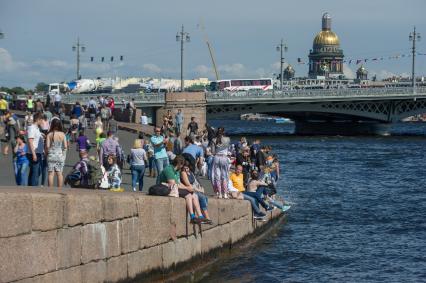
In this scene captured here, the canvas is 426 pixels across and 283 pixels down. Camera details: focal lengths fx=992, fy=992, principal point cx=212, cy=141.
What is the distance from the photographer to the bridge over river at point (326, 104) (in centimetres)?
6850

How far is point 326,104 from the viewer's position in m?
80.2

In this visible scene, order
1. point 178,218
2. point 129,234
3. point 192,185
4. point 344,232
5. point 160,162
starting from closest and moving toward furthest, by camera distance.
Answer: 1. point 129,234
2. point 178,218
3. point 192,185
4. point 160,162
5. point 344,232

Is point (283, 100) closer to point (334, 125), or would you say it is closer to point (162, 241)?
point (334, 125)

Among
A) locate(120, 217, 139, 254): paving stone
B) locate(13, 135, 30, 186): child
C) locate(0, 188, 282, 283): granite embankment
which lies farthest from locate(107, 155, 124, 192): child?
locate(120, 217, 139, 254): paving stone

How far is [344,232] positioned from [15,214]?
505 inches

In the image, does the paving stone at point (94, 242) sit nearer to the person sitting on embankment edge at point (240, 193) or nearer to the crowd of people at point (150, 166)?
the crowd of people at point (150, 166)

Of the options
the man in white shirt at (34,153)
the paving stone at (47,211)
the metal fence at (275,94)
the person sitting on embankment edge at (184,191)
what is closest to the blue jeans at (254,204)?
the person sitting on embankment edge at (184,191)

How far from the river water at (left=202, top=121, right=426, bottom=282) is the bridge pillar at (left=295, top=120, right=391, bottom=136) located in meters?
43.0

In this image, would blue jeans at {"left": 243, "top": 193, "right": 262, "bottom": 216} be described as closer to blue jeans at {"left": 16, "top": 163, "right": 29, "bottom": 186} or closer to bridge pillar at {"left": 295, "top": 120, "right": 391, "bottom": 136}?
blue jeans at {"left": 16, "top": 163, "right": 29, "bottom": 186}

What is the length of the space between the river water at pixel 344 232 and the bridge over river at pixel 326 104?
24850mm

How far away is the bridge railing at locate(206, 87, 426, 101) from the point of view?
243ft

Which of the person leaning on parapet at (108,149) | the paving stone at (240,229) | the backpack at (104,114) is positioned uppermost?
the backpack at (104,114)

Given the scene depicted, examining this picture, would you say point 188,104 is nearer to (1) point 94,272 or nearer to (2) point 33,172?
(2) point 33,172

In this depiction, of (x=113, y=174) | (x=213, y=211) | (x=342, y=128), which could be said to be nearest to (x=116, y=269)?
(x=213, y=211)
